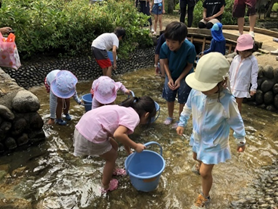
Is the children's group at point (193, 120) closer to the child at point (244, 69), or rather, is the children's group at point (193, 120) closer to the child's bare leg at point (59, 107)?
the child's bare leg at point (59, 107)

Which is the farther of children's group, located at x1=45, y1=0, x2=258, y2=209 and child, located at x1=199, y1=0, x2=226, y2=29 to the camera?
child, located at x1=199, y1=0, x2=226, y2=29

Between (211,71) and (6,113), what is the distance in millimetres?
2782

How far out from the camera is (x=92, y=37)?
7332mm

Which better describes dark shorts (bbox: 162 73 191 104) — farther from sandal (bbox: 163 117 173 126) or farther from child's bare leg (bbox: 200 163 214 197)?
child's bare leg (bbox: 200 163 214 197)

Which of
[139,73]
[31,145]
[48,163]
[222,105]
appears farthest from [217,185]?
[139,73]

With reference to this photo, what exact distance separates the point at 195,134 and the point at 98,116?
100 centimetres

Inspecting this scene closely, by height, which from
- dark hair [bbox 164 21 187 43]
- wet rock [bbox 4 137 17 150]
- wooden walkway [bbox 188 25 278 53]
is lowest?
wet rock [bbox 4 137 17 150]

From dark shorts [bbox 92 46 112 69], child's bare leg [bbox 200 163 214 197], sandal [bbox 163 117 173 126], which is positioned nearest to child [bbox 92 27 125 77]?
dark shorts [bbox 92 46 112 69]

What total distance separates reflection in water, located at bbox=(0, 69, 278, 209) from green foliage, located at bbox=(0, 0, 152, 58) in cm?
322

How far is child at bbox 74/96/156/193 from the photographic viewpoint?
2.36m

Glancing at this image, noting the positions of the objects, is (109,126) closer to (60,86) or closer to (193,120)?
(193,120)

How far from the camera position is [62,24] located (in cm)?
690

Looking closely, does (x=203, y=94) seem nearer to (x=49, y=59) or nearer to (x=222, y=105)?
(x=222, y=105)

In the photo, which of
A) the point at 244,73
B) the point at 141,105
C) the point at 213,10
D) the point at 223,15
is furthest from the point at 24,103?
the point at 223,15
